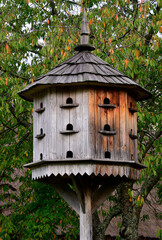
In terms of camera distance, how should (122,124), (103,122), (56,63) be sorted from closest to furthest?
(103,122)
(122,124)
(56,63)

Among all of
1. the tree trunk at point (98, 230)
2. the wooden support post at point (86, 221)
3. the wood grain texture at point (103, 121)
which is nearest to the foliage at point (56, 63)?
the tree trunk at point (98, 230)

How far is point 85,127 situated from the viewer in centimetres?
688

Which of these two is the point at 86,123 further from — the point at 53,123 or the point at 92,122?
the point at 53,123

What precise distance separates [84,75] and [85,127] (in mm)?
744

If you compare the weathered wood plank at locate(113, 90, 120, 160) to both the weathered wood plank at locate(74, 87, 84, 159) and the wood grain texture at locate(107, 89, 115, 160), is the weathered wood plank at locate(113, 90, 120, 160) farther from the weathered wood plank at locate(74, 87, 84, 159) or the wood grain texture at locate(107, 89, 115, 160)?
the weathered wood plank at locate(74, 87, 84, 159)

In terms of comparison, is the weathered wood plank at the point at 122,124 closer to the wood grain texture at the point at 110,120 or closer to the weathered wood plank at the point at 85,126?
the wood grain texture at the point at 110,120

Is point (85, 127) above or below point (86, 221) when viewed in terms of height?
above

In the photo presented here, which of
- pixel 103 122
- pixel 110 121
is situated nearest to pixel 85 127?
pixel 103 122

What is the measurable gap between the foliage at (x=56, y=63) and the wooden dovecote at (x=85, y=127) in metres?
1.43

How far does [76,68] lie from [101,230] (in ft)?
14.9

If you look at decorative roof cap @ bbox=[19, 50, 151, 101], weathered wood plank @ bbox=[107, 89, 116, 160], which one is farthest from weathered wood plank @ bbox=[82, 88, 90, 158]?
weathered wood plank @ bbox=[107, 89, 116, 160]

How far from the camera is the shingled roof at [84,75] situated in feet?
22.7

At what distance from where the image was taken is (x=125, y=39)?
9.42 meters

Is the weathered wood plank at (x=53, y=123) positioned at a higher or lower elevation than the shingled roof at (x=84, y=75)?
lower
